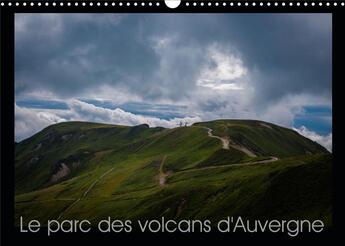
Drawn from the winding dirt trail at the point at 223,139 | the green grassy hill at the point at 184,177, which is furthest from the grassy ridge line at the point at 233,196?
the winding dirt trail at the point at 223,139

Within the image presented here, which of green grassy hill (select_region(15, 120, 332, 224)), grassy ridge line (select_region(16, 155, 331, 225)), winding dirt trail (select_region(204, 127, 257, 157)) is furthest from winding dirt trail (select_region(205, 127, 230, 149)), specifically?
grassy ridge line (select_region(16, 155, 331, 225))

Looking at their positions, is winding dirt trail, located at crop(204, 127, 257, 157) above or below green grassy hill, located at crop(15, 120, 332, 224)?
above

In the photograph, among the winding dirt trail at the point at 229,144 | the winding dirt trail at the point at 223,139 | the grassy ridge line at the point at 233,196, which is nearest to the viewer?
the grassy ridge line at the point at 233,196

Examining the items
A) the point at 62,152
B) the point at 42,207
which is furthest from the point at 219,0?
the point at 62,152

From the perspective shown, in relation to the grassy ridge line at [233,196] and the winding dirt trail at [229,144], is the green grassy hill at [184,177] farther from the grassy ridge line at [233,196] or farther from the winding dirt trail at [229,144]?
the winding dirt trail at [229,144]

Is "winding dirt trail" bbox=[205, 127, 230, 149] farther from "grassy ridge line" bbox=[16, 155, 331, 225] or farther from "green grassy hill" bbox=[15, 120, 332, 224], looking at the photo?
"grassy ridge line" bbox=[16, 155, 331, 225]

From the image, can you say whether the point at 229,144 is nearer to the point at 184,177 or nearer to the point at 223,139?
the point at 223,139

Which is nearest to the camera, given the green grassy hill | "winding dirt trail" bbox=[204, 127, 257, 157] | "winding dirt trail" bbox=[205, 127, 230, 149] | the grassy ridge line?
the grassy ridge line

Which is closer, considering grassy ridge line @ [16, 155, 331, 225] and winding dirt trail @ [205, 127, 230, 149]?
grassy ridge line @ [16, 155, 331, 225]

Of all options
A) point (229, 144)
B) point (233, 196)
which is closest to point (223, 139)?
point (229, 144)
